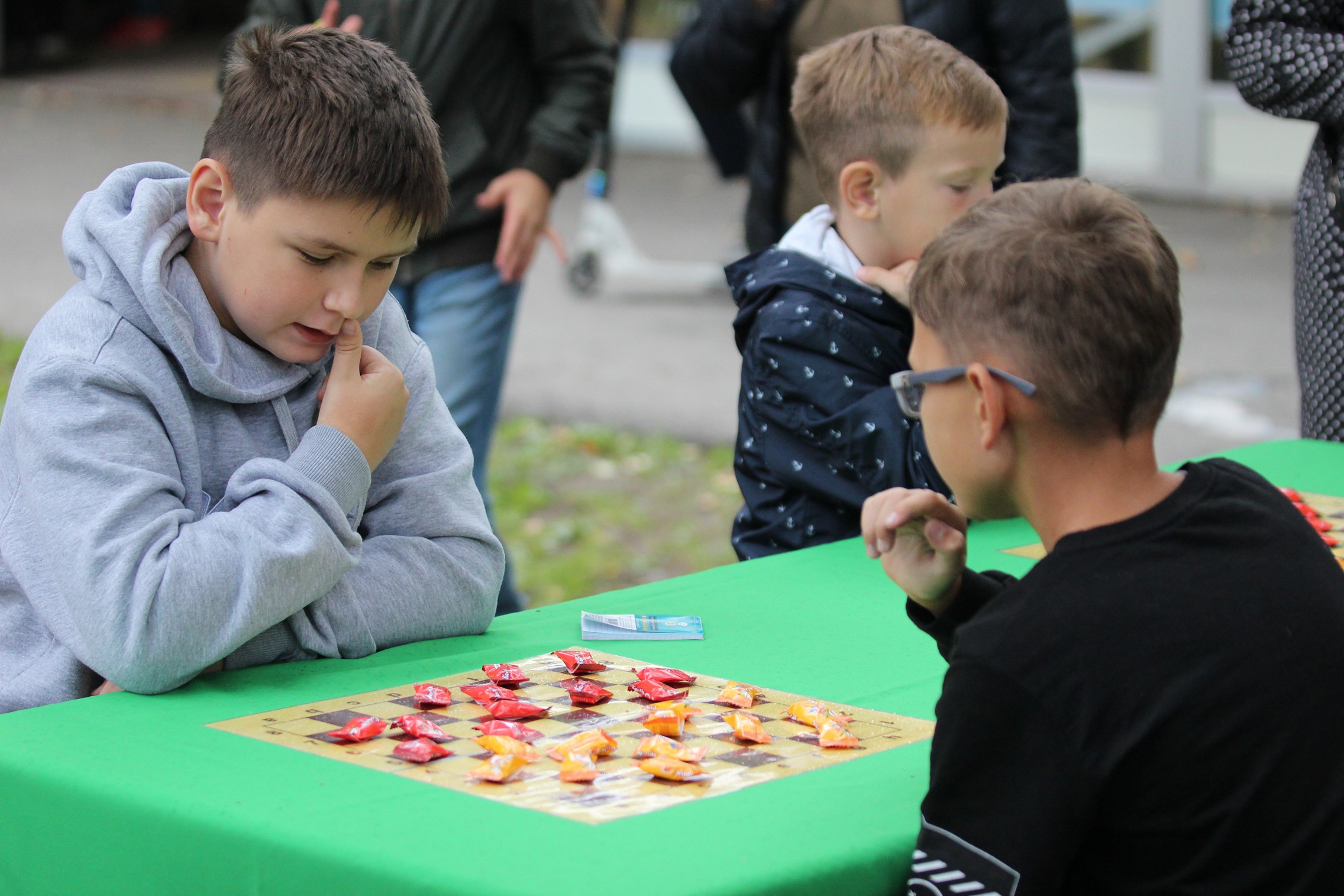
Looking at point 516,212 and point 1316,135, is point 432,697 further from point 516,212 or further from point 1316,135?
point 1316,135

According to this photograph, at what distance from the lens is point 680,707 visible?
170 cm

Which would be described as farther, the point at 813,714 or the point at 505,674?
the point at 505,674

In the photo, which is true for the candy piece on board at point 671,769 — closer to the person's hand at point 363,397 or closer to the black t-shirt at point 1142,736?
the black t-shirt at point 1142,736

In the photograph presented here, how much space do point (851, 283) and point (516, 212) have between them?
1094 mm

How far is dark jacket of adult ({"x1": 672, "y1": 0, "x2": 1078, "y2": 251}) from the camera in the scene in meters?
3.61

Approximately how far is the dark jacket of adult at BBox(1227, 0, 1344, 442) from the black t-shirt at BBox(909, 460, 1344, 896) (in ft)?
6.73

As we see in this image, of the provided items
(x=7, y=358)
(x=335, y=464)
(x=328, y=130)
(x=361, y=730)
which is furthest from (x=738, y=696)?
(x=7, y=358)

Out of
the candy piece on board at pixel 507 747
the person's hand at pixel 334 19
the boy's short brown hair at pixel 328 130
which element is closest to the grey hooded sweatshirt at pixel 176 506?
the boy's short brown hair at pixel 328 130

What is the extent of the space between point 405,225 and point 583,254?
21.8 ft

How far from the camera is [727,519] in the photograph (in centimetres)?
543

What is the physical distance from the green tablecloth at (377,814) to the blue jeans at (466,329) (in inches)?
63.9

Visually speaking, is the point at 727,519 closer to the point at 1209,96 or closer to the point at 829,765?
the point at 829,765

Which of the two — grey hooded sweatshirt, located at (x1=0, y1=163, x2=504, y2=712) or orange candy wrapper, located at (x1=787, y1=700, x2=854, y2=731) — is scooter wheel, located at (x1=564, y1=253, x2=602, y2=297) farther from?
orange candy wrapper, located at (x1=787, y1=700, x2=854, y2=731)

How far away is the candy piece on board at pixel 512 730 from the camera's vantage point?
5.26ft
